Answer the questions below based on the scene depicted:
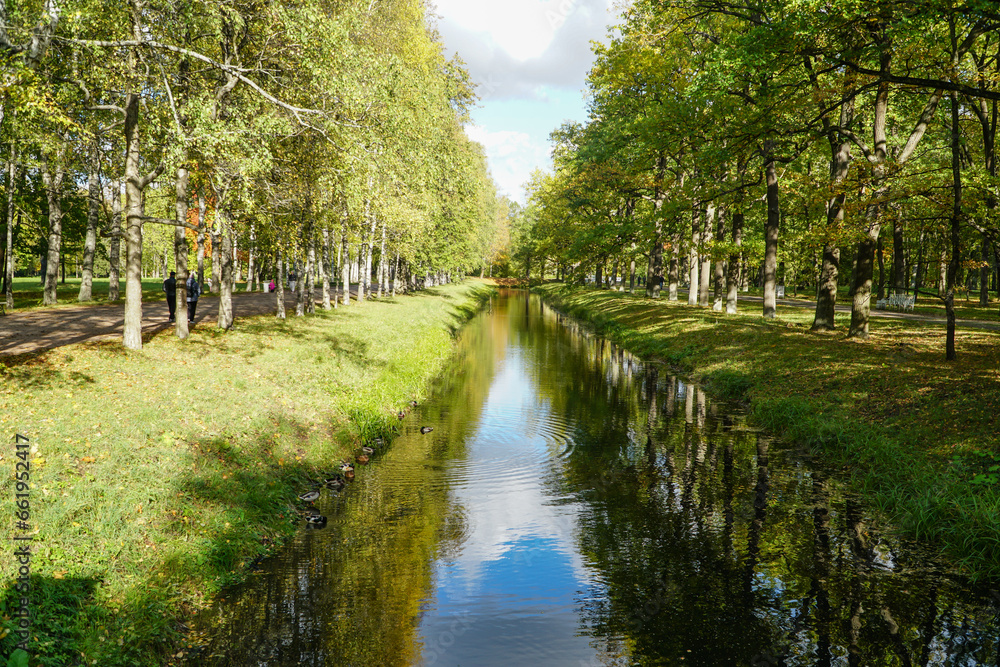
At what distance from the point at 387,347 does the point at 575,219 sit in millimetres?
27545

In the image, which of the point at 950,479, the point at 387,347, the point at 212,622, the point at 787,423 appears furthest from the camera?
the point at 387,347

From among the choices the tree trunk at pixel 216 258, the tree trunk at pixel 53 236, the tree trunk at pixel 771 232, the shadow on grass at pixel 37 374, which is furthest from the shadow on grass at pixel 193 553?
the tree trunk at pixel 771 232

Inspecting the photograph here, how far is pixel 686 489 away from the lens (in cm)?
1200

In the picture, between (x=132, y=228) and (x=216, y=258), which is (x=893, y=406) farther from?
(x=216, y=258)

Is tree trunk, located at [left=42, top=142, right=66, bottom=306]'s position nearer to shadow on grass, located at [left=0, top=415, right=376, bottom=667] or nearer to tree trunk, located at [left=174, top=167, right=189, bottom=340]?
tree trunk, located at [left=174, top=167, right=189, bottom=340]

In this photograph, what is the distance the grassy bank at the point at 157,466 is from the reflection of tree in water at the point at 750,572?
5.42m

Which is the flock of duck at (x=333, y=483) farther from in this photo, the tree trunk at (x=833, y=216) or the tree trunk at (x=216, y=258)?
the tree trunk at (x=833, y=216)

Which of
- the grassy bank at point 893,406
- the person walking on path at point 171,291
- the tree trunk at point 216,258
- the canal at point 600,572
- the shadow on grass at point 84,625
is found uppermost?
the tree trunk at point 216,258

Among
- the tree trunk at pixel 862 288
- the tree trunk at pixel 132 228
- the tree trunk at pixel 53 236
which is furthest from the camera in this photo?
the tree trunk at pixel 53 236

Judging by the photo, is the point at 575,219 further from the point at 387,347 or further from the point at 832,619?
the point at 832,619

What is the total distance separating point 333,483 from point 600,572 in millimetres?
5981

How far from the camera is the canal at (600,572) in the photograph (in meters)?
6.87

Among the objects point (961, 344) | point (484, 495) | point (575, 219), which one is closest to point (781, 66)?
point (961, 344)

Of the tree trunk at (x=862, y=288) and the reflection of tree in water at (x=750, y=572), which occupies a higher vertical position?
the tree trunk at (x=862, y=288)
